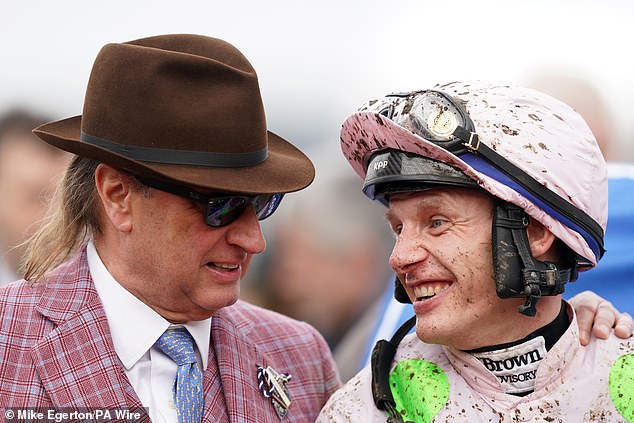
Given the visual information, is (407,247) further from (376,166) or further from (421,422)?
(421,422)

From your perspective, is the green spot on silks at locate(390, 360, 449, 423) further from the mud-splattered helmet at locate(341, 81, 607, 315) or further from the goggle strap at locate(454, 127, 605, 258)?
the goggle strap at locate(454, 127, 605, 258)

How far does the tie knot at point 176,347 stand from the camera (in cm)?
344

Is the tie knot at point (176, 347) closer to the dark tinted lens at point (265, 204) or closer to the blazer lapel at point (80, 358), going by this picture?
the blazer lapel at point (80, 358)

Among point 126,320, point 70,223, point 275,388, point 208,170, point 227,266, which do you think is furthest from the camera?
point 275,388

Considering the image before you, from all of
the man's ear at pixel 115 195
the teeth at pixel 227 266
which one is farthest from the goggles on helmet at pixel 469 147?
the man's ear at pixel 115 195

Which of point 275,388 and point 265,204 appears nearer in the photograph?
point 265,204

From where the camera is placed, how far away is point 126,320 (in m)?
3.42

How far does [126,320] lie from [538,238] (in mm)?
1396

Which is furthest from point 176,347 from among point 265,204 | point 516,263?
point 516,263

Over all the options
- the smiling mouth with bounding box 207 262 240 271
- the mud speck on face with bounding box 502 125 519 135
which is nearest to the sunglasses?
the smiling mouth with bounding box 207 262 240 271

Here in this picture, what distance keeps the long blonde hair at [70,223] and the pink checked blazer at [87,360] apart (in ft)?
0.25

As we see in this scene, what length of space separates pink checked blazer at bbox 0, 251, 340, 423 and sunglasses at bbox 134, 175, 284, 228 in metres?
0.45

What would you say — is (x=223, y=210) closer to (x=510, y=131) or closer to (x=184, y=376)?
(x=184, y=376)

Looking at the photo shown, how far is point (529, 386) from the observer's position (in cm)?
338
